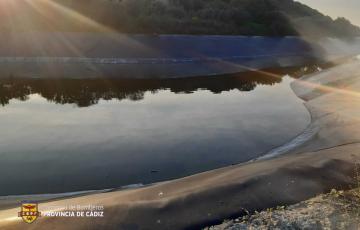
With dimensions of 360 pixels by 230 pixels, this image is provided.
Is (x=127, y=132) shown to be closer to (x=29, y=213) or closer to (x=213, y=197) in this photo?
(x=29, y=213)

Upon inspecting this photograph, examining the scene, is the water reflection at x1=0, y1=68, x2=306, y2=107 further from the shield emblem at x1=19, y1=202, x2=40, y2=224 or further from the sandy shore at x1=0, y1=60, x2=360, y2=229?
the sandy shore at x1=0, y1=60, x2=360, y2=229

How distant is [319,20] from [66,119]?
132135 millimetres

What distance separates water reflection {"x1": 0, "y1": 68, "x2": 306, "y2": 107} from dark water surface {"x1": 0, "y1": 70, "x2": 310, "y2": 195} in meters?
0.12

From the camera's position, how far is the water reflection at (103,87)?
32281 mm

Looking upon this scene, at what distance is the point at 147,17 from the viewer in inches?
2899

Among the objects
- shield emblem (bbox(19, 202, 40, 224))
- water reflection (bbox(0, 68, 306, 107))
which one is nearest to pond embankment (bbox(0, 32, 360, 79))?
water reflection (bbox(0, 68, 306, 107))

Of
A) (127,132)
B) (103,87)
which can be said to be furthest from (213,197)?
(103,87)

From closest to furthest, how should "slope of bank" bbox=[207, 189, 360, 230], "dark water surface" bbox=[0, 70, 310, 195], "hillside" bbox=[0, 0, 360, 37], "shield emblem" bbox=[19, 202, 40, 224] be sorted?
1. "slope of bank" bbox=[207, 189, 360, 230]
2. "shield emblem" bbox=[19, 202, 40, 224]
3. "dark water surface" bbox=[0, 70, 310, 195]
4. "hillside" bbox=[0, 0, 360, 37]

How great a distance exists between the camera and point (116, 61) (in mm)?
59281

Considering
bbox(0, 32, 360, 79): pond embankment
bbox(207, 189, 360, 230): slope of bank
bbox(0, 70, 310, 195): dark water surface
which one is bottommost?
bbox(0, 70, 310, 195): dark water surface

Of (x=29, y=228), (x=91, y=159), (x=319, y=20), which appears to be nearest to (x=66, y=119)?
(x=91, y=159)

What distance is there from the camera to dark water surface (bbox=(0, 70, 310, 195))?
15.4m

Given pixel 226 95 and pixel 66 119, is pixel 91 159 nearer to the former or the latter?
pixel 66 119

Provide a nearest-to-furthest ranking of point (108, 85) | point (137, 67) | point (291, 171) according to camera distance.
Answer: point (291, 171) → point (108, 85) → point (137, 67)
